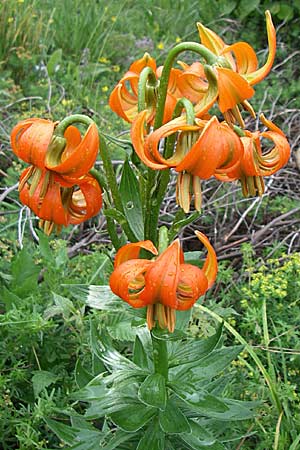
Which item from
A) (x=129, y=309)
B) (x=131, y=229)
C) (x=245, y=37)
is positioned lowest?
(x=245, y=37)

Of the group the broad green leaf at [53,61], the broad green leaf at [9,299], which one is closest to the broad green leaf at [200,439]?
the broad green leaf at [9,299]

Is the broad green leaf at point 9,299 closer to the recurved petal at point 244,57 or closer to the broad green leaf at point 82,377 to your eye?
the broad green leaf at point 82,377

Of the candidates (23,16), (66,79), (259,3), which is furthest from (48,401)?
(259,3)

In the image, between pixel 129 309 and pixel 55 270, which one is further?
pixel 55 270

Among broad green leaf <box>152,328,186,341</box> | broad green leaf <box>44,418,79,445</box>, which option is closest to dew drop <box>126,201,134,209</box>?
broad green leaf <box>152,328,186,341</box>

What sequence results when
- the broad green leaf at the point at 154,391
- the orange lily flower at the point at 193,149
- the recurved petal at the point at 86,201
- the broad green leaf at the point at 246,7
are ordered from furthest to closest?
the broad green leaf at the point at 246,7 → the broad green leaf at the point at 154,391 → the recurved petal at the point at 86,201 → the orange lily flower at the point at 193,149

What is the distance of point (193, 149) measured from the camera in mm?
1113

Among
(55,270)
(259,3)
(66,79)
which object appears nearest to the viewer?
(55,270)

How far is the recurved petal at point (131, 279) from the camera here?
118cm

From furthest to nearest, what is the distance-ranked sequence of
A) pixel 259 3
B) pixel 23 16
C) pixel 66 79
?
pixel 259 3 → pixel 23 16 → pixel 66 79

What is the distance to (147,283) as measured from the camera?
1.17m

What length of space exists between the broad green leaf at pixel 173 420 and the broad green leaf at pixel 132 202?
1.44ft

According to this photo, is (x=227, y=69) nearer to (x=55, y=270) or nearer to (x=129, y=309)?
(x=129, y=309)

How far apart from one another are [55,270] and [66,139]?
40.4 inches
